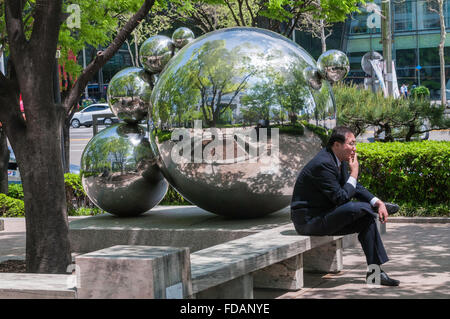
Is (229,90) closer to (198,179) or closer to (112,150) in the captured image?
(198,179)

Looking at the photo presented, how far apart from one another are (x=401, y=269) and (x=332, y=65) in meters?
2.58

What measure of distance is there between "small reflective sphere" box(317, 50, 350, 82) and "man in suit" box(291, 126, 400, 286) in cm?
171

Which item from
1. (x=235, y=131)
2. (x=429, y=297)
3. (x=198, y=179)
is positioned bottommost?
(x=429, y=297)

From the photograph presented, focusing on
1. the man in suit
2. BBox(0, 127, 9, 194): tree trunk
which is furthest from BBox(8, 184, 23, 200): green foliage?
the man in suit

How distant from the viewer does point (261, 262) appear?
20.1ft

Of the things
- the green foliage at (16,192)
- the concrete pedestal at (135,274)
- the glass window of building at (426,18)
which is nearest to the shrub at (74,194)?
the green foliage at (16,192)

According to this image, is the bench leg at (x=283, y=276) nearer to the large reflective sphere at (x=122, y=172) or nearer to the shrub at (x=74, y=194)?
the large reflective sphere at (x=122, y=172)

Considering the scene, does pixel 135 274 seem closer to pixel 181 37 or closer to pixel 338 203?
pixel 338 203

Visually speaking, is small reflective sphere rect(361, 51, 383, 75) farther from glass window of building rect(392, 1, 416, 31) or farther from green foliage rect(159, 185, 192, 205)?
glass window of building rect(392, 1, 416, 31)

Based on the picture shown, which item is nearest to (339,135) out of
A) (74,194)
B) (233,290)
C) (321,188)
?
(321,188)

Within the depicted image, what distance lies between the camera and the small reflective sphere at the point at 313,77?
8445 millimetres

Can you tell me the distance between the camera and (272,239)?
22.8 ft
